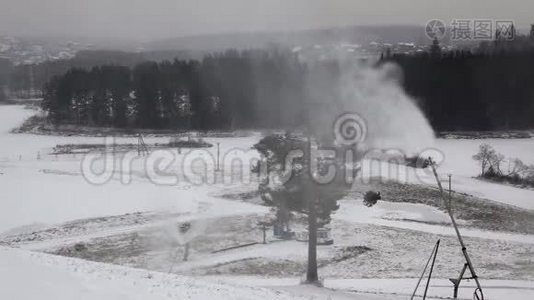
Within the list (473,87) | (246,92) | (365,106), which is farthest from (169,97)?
(365,106)

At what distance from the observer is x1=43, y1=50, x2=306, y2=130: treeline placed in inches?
2943

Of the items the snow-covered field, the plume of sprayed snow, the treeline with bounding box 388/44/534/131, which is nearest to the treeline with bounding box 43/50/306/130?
the treeline with bounding box 388/44/534/131

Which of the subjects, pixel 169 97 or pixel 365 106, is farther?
pixel 169 97

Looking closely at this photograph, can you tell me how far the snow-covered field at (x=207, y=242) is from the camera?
15.3 meters

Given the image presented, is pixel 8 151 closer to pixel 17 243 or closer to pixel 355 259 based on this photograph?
pixel 17 243

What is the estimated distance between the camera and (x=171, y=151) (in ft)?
193

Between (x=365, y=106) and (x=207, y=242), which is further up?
(x=365, y=106)

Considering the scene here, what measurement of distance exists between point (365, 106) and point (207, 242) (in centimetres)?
1395

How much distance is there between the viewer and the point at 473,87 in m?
68.9

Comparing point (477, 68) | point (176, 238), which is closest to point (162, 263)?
point (176, 238)

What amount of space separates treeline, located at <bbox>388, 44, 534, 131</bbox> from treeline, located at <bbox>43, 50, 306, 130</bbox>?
18.2m

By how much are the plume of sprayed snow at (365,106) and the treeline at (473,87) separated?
443 inches

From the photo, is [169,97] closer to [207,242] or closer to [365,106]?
[365,106]

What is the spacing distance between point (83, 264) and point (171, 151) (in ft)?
136
